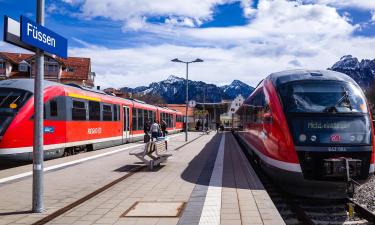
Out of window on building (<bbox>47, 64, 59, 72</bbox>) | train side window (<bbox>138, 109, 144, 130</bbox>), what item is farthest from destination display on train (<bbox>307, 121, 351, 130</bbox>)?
window on building (<bbox>47, 64, 59, 72</bbox>)

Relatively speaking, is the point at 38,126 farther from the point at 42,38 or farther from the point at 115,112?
the point at 115,112

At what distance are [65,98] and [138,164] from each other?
3998 millimetres

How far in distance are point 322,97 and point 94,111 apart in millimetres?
12908

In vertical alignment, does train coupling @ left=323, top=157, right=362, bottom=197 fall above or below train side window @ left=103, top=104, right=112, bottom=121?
below

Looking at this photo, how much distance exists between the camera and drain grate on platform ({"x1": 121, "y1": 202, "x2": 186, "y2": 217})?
730cm

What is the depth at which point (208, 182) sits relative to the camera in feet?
35.5

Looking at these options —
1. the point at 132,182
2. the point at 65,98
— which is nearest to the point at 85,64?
the point at 65,98

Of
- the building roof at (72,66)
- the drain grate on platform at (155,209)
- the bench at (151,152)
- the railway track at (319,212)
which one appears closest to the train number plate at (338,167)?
the railway track at (319,212)

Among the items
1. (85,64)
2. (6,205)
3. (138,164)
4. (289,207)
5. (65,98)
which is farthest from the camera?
(85,64)

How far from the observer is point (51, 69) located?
67188 mm

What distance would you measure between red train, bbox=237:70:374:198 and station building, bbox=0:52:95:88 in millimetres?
56208

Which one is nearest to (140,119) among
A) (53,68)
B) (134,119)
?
(134,119)

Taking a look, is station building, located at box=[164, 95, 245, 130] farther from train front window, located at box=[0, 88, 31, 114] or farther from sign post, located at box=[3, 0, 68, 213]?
sign post, located at box=[3, 0, 68, 213]

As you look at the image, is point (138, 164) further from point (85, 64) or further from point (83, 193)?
point (85, 64)
